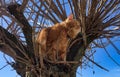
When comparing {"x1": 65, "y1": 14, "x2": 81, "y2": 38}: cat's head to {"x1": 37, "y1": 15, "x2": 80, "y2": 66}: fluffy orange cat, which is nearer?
{"x1": 37, "y1": 15, "x2": 80, "y2": 66}: fluffy orange cat

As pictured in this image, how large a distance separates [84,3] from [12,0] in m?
0.78

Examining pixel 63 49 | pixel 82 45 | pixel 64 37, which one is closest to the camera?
pixel 82 45

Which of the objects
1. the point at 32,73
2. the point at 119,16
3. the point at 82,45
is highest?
the point at 119,16

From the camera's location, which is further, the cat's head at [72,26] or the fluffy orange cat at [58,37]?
the cat's head at [72,26]

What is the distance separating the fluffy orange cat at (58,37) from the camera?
3.24 m

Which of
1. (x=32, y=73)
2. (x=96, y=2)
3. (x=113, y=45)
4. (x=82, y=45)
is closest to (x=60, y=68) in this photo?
(x=32, y=73)

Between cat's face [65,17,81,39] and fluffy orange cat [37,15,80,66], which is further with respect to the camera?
cat's face [65,17,81,39]

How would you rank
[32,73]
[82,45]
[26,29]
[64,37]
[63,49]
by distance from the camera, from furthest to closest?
1. [64,37]
2. [63,49]
3. [82,45]
4. [26,29]
5. [32,73]

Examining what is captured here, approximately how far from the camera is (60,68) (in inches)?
115

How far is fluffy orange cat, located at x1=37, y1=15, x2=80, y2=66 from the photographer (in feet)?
10.6

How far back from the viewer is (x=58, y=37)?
12.1 feet

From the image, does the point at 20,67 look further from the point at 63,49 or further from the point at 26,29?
the point at 63,49

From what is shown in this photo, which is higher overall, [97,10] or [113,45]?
[97,10]

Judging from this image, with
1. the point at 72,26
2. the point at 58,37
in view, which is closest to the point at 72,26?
the point at 72,26
